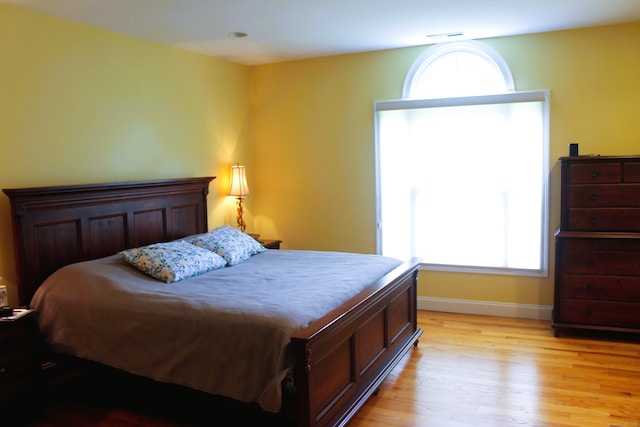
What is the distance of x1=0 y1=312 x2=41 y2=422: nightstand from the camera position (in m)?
2.77

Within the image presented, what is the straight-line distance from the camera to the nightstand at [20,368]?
2.77m

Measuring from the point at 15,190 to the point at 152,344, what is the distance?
1.25 m

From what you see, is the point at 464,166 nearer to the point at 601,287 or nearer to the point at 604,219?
the point at 604,219

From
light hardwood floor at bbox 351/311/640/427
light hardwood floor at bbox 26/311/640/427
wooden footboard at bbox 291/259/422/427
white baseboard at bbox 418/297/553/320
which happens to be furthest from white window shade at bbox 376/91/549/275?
wooden footboard at bbox 291/259/422/427

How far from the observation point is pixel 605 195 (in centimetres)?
391

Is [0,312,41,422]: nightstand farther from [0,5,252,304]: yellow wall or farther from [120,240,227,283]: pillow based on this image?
[120,240,227,283]: pillow

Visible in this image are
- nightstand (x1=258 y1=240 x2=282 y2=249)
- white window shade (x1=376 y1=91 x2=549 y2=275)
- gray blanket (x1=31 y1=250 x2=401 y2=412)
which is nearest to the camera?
gray blanket (x1=31 y1=250 x2=401 y2=412)

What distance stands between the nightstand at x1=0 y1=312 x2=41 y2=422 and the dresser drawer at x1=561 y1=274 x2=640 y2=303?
363cm

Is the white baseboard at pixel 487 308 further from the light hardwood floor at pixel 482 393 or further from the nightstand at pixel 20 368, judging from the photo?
the nightstand at pixel 20 368

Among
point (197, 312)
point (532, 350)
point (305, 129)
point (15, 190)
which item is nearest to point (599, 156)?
point (532, 350)

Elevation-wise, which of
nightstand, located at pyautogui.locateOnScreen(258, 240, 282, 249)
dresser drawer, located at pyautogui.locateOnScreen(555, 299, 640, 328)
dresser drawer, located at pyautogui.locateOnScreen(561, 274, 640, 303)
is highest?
nightstand, located at pyautogui.locateOnScreen(258, 240, 282, 249)

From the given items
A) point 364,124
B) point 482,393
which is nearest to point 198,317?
point 482,393

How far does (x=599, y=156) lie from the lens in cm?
390

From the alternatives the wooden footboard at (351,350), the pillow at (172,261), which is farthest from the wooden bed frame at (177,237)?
the pillow at (172,261)
